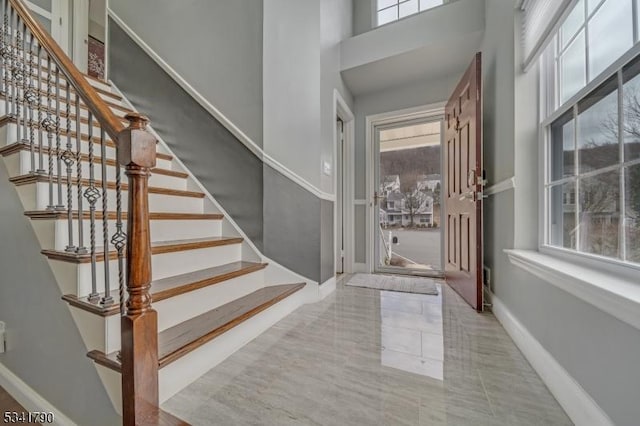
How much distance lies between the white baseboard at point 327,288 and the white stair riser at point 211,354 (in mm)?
534

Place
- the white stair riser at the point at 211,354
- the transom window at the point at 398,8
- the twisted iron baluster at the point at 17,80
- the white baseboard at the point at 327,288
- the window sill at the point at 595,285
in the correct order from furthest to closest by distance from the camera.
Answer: the transom window at the point at 398,8, the white baseboard at the point at 327,288, the twisted iron baluster at the point at 17,80, the white stair riser at the point at 211,354, the window sill at the point at 595,285

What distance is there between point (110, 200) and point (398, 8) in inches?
136

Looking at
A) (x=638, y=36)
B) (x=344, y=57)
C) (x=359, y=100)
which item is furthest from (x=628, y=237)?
(x=359, y=100)

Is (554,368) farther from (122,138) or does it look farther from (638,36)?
(122,138)

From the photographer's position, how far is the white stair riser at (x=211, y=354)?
1.15m

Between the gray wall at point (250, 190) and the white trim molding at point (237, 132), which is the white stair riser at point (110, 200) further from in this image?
the white trim molding at point (237, 132)

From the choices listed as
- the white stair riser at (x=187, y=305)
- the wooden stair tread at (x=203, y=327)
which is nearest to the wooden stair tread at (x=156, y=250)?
the white stair riser at (x=187, y=305)

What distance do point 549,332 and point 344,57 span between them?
286 centimetres

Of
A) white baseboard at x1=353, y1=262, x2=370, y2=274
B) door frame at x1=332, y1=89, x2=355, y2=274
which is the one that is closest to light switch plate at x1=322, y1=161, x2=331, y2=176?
door frame at x1=332, y1=89, x2=355, y2=274

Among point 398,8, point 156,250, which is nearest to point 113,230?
point 156,250

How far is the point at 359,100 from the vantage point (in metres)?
3.42

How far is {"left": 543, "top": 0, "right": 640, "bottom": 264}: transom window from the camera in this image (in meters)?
0.93

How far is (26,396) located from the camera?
1315 millimetres

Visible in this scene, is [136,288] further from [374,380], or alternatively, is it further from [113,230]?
[374,380]
